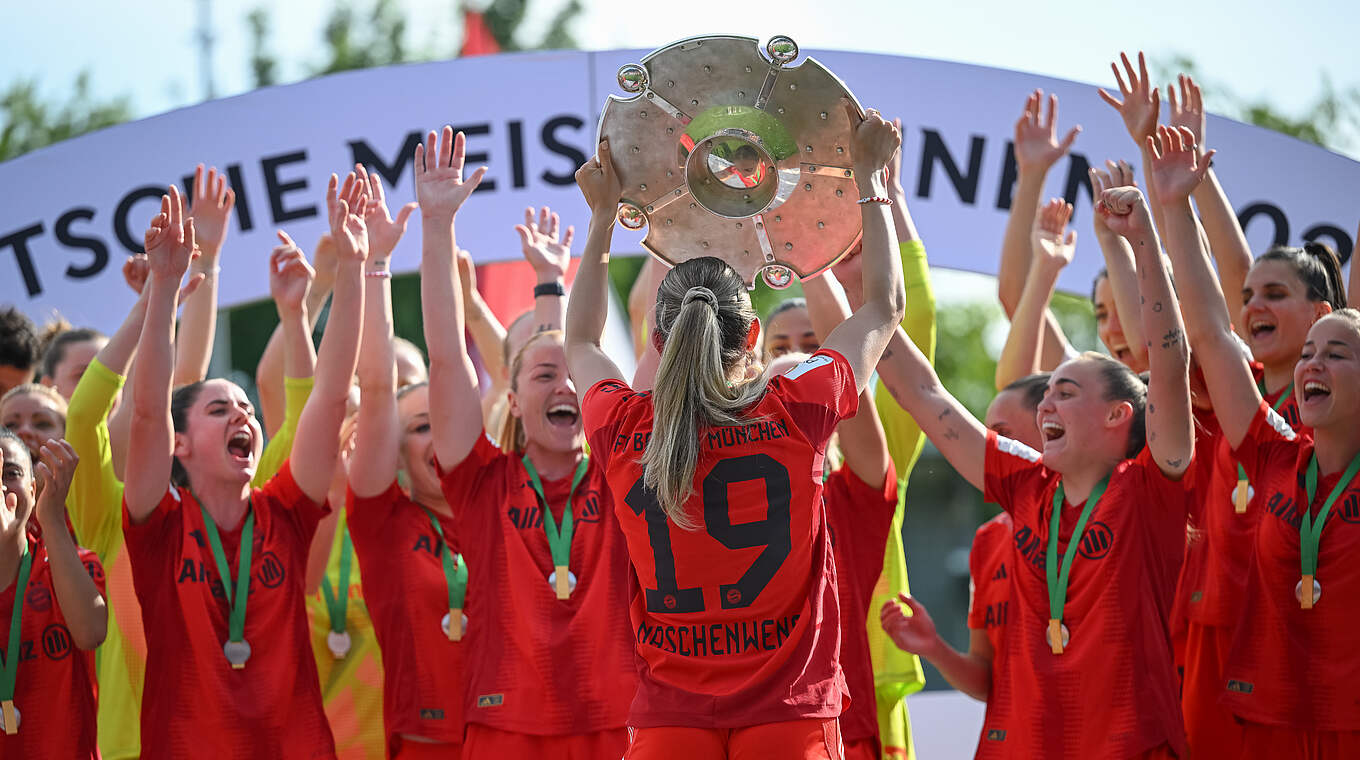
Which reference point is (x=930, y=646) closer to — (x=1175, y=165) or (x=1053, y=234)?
(x=1175, y=165)

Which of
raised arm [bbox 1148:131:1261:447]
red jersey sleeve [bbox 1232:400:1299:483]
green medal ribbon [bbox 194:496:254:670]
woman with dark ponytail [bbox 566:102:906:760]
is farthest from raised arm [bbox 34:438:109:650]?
red jersey sleeve [bbox 1232:400:1299:483]

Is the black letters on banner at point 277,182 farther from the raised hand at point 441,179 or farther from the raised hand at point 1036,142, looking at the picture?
the raised hand at point 1036,142

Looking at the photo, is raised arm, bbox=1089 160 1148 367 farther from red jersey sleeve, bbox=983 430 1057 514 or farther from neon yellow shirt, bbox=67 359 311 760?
neon yellow shirt, bbox=67 359 311 760

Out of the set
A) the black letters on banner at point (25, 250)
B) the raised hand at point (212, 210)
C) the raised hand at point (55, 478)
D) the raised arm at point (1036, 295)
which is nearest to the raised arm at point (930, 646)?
the raised arm at point (1036, 295)

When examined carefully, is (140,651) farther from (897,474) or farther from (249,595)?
(897,474)

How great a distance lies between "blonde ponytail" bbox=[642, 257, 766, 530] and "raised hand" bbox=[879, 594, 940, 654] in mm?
1510

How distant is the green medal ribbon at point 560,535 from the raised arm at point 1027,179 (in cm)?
262

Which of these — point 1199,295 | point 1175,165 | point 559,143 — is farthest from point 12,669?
point 1175,165

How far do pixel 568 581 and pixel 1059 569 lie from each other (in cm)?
165

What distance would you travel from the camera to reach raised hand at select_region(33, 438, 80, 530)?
178 inches

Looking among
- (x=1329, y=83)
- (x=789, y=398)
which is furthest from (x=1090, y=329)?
(x=789, y=398)

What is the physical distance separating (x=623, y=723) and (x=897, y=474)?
145 cm

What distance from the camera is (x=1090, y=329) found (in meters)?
46.2

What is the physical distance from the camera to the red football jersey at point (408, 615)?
5.08m
